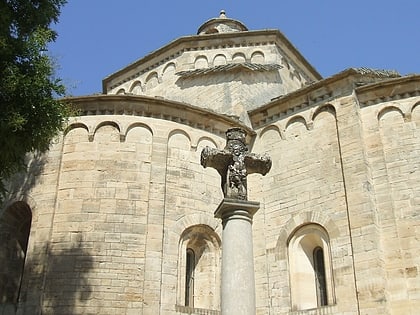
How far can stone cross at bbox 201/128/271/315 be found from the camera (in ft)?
26.0

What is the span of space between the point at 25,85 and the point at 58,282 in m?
5.27

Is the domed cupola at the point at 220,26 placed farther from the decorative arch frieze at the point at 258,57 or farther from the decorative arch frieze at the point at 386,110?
the decorative arch frieze at the point at 386,110

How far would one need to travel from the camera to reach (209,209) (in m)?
14.0

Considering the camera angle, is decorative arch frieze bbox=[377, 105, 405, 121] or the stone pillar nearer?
the stone pillar

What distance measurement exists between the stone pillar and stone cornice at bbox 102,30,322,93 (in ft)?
38.7

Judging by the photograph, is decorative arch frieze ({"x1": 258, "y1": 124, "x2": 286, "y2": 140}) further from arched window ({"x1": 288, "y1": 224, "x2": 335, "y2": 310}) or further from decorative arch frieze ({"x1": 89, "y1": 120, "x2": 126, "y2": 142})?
decorative arch frieze ({"x1": 89, "y1": 120, "x2": 126, "y2": 142})

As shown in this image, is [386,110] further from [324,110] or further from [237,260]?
[237,260]

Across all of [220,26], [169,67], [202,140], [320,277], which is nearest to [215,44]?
[169,67]

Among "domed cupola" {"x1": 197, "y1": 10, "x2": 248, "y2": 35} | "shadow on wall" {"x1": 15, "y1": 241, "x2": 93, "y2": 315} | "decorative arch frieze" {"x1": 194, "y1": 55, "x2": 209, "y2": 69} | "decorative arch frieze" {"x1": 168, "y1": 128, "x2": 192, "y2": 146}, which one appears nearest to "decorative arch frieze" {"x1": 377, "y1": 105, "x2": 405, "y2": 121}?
"decorative arch frieze" {"x1": 168, "y1": 128, "x2": 192, "y2": 146}

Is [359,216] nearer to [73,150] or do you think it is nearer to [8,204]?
[73,150]

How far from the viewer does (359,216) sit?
40.3ft

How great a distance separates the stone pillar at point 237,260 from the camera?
7875 mm

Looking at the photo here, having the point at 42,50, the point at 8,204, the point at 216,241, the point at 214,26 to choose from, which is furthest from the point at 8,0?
the point at 214,26

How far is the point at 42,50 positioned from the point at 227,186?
407 centimetres
